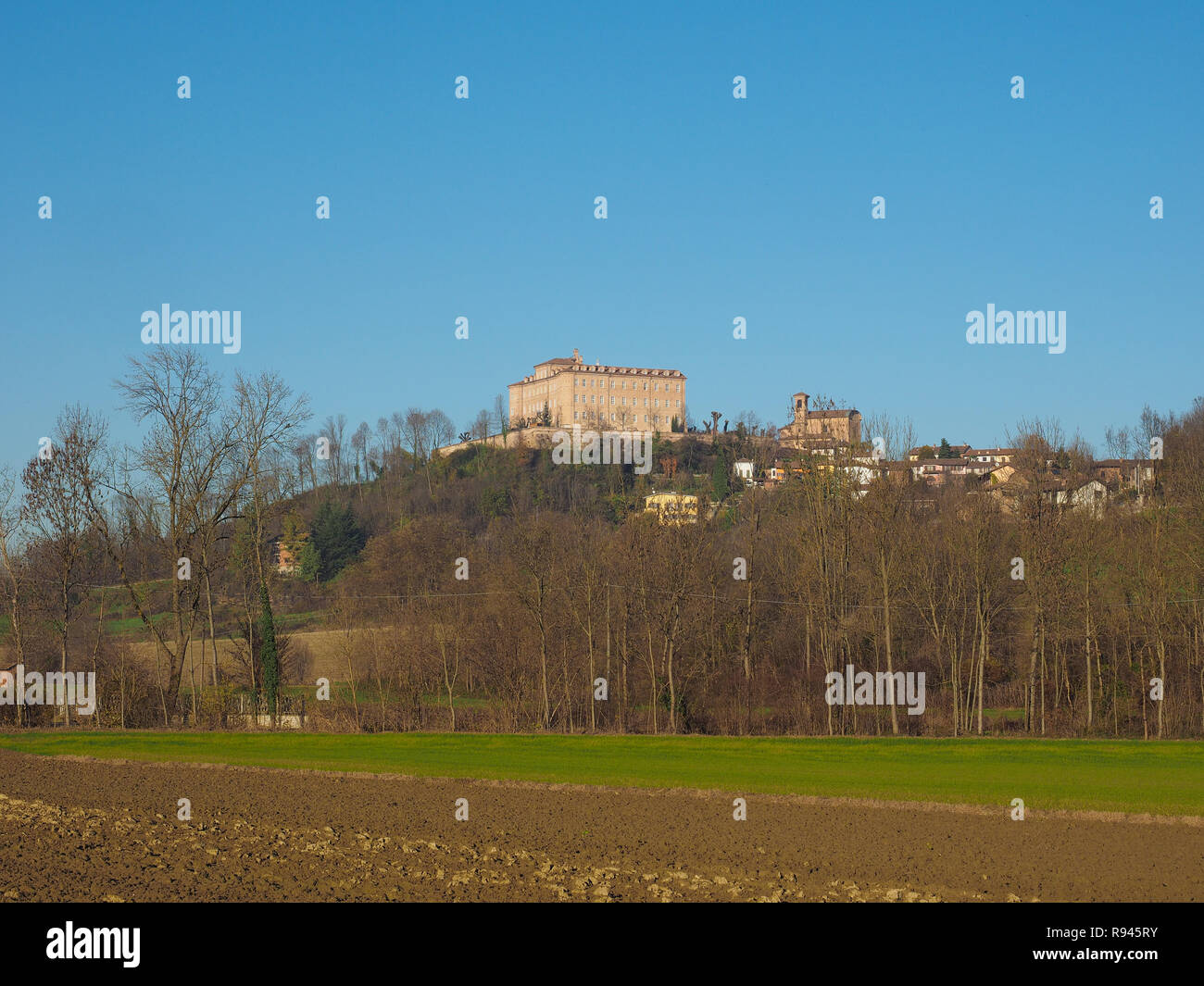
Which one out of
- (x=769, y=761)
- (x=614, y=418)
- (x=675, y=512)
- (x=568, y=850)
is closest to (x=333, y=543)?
(x=675, y=512)

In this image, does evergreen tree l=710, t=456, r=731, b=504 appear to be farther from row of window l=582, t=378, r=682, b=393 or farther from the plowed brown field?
the plowed brown field

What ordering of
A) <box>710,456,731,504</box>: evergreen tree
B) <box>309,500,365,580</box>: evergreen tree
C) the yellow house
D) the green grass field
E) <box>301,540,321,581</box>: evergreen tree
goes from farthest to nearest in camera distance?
<box>710,456,731,504</box>: evergreen tree < <box>309,500,365,580</box>: evergreen tree < <box>301,540,321,581</box>: evergreen tree < the yellow house < the green grass field

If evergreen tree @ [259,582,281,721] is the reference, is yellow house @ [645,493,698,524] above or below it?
above

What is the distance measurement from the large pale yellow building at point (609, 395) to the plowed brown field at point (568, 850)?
5887 inches

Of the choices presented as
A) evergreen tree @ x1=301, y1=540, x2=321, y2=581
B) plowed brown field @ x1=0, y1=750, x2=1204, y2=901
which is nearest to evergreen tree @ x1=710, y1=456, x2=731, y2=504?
evergreen tree @ x1=301, y1=540, x2=321, y2=581

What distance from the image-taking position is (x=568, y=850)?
57.8ft

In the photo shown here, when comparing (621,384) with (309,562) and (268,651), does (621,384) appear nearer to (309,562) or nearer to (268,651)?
(309,562)

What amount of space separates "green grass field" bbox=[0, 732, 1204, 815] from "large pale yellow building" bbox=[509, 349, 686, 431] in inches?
5362

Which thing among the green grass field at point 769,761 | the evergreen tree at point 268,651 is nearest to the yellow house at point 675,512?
the green grass field at point 769,761

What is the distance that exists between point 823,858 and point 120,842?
11898 mm

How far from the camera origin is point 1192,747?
30172mm

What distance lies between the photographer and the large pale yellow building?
17700 cm

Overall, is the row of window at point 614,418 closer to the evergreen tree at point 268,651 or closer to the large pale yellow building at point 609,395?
the large pale yellow building at point 609,395
